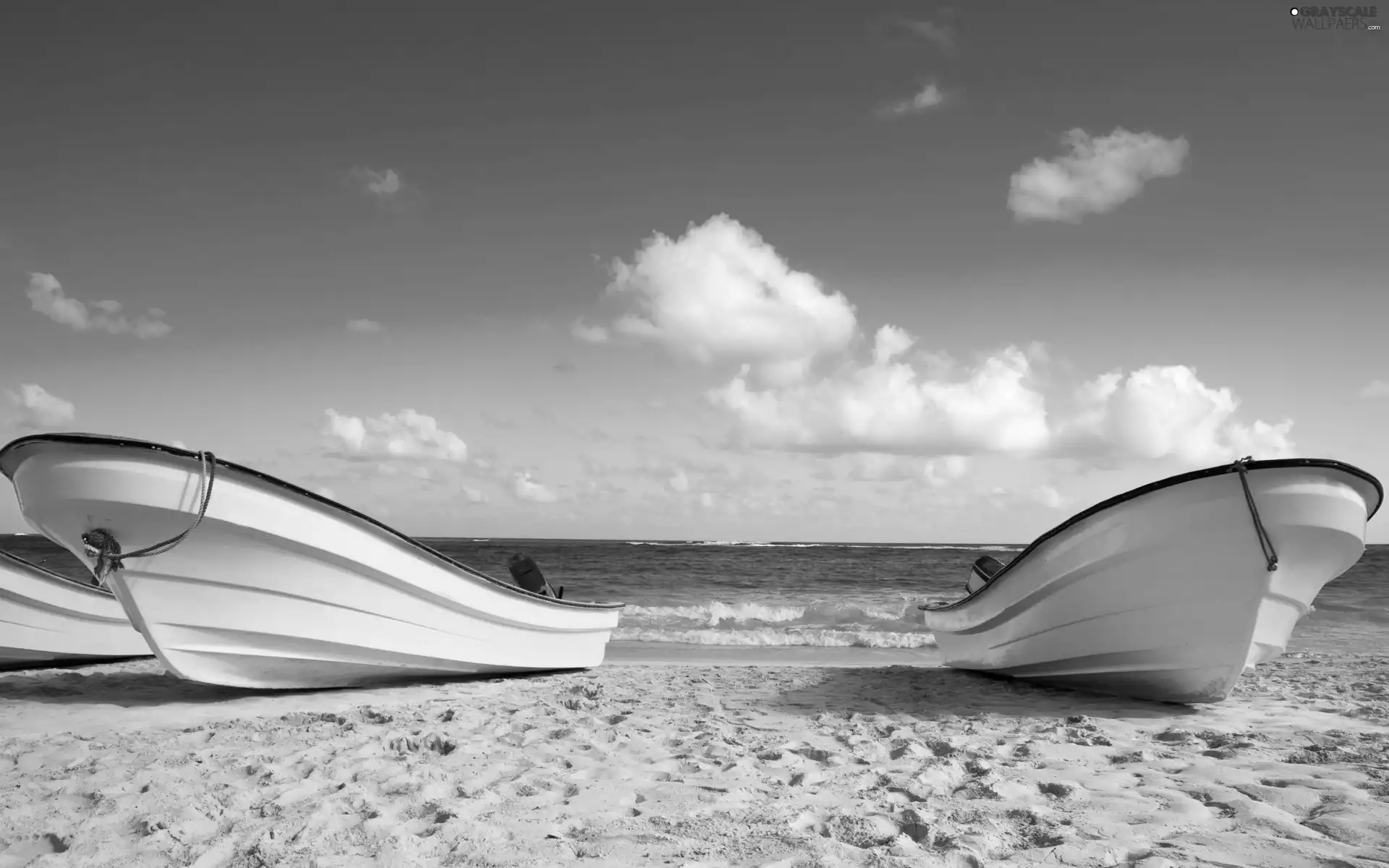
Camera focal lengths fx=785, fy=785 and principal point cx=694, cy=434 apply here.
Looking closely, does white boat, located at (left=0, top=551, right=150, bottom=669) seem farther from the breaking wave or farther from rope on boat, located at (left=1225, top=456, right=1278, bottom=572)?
rope on boat, located at (left=1225, top=456, right=1278, bottom=572)

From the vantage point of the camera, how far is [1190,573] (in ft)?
18.0

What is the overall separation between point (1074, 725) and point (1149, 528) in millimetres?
1486

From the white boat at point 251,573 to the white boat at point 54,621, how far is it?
235 cm

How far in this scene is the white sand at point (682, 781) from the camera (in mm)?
3045

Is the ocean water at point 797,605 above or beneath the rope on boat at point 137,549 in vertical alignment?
beneath

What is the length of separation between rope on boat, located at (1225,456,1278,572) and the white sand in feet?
3.63

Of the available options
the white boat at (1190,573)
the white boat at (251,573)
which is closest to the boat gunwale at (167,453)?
the white boat at (251,573)

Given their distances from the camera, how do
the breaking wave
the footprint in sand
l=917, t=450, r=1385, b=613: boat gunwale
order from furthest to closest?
the breaking wave < l=917, t=450, r=1385, b=613: boat gunwale < the footprint in sand

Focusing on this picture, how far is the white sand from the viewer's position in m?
3.04

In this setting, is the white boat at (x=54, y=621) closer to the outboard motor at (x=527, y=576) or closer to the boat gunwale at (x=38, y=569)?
the boat gunwale at (x=38, y=569)

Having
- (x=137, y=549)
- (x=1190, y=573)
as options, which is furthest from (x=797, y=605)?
(x=137, y=549)

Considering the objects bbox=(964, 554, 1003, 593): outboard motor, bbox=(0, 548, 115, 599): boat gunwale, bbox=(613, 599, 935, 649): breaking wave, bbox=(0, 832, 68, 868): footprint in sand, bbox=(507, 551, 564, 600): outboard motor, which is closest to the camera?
bbox=(0, 832, 68, 868): footprint in sand

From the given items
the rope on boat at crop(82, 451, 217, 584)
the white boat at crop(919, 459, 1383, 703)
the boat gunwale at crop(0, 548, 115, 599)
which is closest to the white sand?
the white boat at crop(919, 459, 1383, 703)

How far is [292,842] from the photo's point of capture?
3102 millimetres
